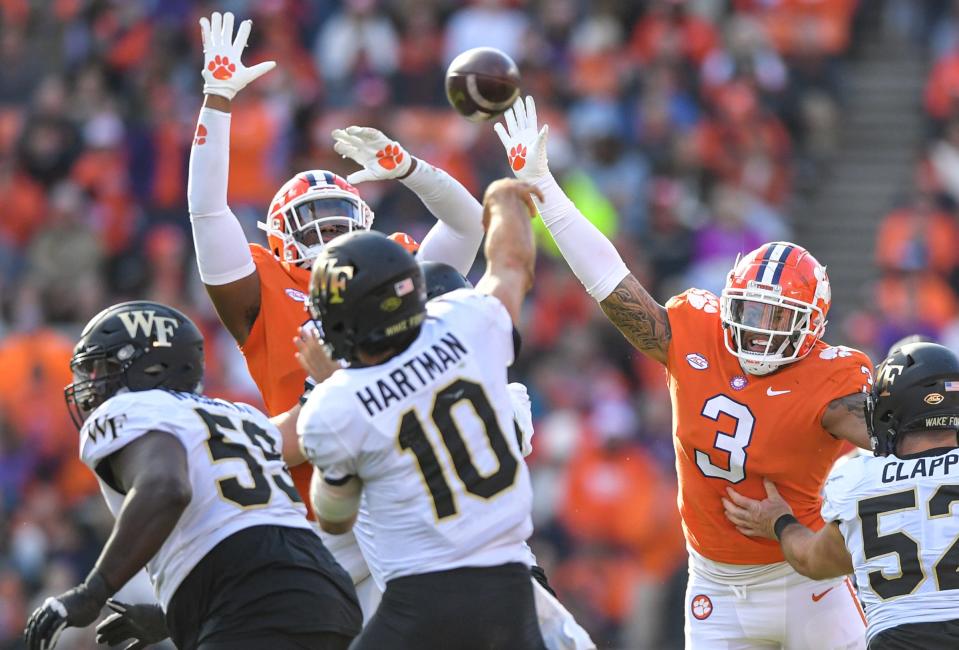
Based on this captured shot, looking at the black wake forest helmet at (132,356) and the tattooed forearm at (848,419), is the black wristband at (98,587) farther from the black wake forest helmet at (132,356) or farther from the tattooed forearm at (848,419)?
the tattooed forearm at (848,419)

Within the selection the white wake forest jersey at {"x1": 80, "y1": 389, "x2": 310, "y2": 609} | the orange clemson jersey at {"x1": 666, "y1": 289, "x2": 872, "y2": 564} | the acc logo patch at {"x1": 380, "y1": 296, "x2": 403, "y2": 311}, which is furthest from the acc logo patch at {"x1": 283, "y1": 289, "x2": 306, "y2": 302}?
the orange clemson jersey at {"x1": 666, "y1": 289, "x2": 872, "y2": 564}

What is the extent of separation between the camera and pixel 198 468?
4703 millimetres

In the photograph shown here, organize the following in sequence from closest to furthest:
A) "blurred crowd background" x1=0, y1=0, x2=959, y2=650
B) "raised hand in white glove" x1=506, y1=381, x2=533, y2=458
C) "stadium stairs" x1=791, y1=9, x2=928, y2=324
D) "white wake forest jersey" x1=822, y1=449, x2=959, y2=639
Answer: "white wake forest jersey" x1=822, y1=449, x2=959, y2=639
"raised hand in white glove" x1=506, y1=381, x2=533, y2=458
"blurred crowd background" x1=0, y1=0, x2=959, y2=650
"stadium stairs" x1=791, y1=9, x2=928, y2=324

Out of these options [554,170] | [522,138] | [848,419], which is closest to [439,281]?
[522,138]

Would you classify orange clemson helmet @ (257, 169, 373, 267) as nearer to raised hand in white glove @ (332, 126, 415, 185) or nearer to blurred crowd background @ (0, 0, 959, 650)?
raised hand in white glove @ (332, 126, 415, 185)

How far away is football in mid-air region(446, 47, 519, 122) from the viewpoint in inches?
243

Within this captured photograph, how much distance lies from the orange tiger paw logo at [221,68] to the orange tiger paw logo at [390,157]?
649mm

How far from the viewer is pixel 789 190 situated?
1316 cm

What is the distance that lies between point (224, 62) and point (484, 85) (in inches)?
39.9

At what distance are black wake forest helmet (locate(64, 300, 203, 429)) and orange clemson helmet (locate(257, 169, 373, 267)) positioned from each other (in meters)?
1.10

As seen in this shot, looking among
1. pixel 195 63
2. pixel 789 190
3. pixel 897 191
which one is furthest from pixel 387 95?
pixel 897 191

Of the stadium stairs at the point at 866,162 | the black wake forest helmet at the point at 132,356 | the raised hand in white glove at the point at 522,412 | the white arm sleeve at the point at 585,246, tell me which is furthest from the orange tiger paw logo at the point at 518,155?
the stadium stairs at the point at 866,162

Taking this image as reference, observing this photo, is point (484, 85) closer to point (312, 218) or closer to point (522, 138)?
point (522, 138)

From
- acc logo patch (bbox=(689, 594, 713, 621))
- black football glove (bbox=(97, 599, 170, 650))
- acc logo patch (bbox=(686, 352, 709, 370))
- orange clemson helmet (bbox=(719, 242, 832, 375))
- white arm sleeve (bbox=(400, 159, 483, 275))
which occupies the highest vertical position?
white arm sleeve (bbox=(400, 159, 483, 275))
